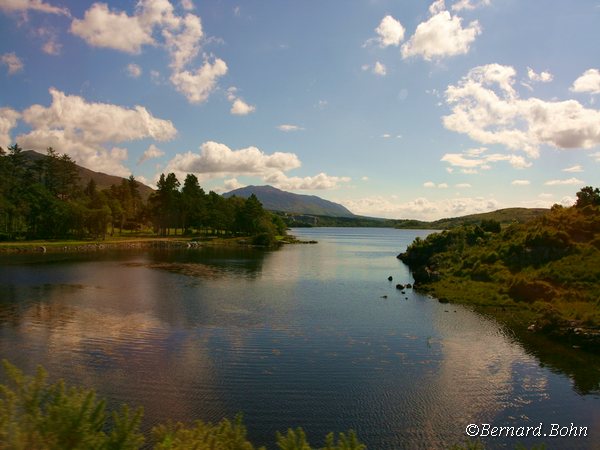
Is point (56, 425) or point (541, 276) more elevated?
point (56, 425)

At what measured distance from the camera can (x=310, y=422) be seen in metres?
22.9

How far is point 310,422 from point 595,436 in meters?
15.1

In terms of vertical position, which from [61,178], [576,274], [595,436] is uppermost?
[61,178]

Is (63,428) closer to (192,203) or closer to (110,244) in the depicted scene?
(110,244)

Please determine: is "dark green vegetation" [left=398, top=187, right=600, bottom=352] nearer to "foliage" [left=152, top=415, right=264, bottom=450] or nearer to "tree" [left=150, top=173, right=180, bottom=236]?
"foliage" [left=152, top=415, right=264, bottom=450]

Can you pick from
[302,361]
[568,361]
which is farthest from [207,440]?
[568,361]

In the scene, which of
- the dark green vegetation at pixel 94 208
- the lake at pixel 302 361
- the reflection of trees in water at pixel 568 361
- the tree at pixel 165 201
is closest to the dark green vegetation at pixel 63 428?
the lake at pixel 302 361

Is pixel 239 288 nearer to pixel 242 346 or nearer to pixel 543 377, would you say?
pixel 242 346

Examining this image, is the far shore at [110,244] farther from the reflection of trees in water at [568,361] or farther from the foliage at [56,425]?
the reflection of trees in water at [568,361]

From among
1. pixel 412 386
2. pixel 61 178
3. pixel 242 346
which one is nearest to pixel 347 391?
pixel 412 386
